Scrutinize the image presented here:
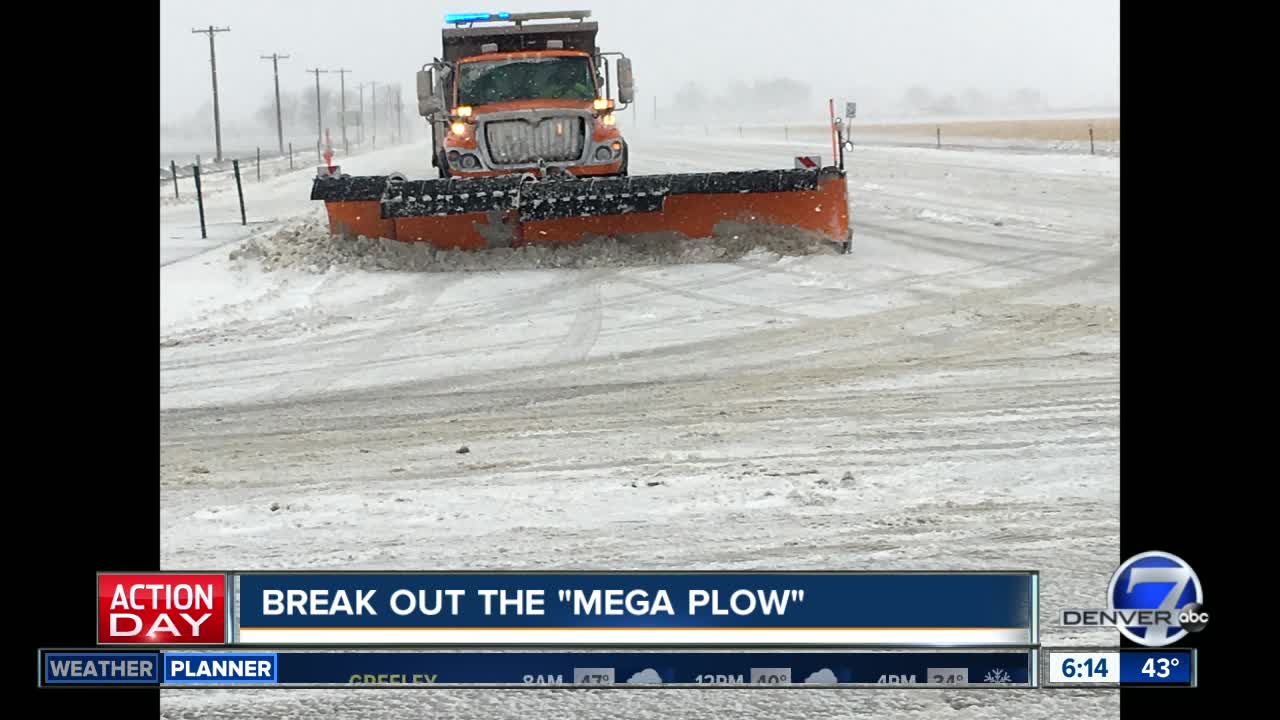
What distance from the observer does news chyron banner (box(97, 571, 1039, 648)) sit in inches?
122

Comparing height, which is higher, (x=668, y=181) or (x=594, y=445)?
(x=668, y=181)

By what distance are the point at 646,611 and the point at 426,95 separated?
11.0 metres

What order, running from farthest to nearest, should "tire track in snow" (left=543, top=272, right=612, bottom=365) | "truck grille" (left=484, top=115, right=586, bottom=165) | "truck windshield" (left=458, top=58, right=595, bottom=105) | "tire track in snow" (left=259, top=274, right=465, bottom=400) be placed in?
"truck windshield" (left=458, top=58, right=595, bottom=105) → "truck grille" (left=484, top=115, right=586, bottom=165) → "tire track in snow" (left=543, top=272, right=612, bottom=365) → "tire track in snow" (left=259, top=274, right=465, bottom=400)

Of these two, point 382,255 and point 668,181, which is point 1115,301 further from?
point 382,255

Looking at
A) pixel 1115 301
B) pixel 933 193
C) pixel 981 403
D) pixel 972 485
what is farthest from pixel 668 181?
pixel 933 193

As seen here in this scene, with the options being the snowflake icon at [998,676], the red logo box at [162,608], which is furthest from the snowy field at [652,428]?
the red logo box at [162,608]

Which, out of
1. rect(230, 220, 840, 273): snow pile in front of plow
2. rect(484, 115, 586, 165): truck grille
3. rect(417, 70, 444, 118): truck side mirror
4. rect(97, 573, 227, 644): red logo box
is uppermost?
rect(417, 70, 444, 118): truck side mirror

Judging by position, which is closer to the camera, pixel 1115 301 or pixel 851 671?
pixel 851 671

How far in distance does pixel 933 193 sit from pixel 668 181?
974cm

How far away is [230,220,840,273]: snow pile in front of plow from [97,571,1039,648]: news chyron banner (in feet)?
26.4
